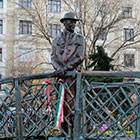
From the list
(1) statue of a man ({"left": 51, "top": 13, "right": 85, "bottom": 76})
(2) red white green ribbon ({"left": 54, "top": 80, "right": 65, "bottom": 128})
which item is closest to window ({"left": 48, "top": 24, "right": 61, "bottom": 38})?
(1) statue of a man ({"left": 51, "top": 13, "right": 85, "bottom": 76})

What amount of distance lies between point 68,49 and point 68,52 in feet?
0.21

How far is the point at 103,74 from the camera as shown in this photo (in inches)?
180

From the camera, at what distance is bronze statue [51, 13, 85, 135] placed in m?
5.17

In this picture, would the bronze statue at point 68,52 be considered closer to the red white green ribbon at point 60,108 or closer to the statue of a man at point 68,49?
the statue of a man at point 68,49

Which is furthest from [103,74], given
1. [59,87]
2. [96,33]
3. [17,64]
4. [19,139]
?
[17,64]

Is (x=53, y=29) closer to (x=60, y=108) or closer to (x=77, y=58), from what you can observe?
(x=77, y=58)

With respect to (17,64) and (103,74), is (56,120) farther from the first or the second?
(17,64)

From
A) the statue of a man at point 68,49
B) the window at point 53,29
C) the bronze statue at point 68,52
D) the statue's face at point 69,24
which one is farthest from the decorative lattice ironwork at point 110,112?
the window at point 53,29

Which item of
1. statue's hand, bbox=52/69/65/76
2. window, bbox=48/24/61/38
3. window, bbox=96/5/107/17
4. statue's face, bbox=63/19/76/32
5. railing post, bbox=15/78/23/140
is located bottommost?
railing post, bbox=15/78/23/140

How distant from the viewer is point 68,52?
216 inches

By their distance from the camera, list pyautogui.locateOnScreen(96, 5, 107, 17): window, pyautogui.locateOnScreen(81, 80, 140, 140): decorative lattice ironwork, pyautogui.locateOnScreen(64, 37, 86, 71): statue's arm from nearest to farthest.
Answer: pyautogui.locateOnScreen(81, 80, 140, 140): decorative lattice ironwork
pyautogui.locateOnScreen(64, 37, 86, 71): statue's arm
pyautogui.locateOnScreen(96, 5, 107, 17): window

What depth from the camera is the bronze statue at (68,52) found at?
517 centimetres

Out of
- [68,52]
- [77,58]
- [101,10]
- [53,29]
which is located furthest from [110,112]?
[53,29]

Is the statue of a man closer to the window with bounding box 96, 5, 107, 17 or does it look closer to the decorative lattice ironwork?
the decorative lattice ironwork
